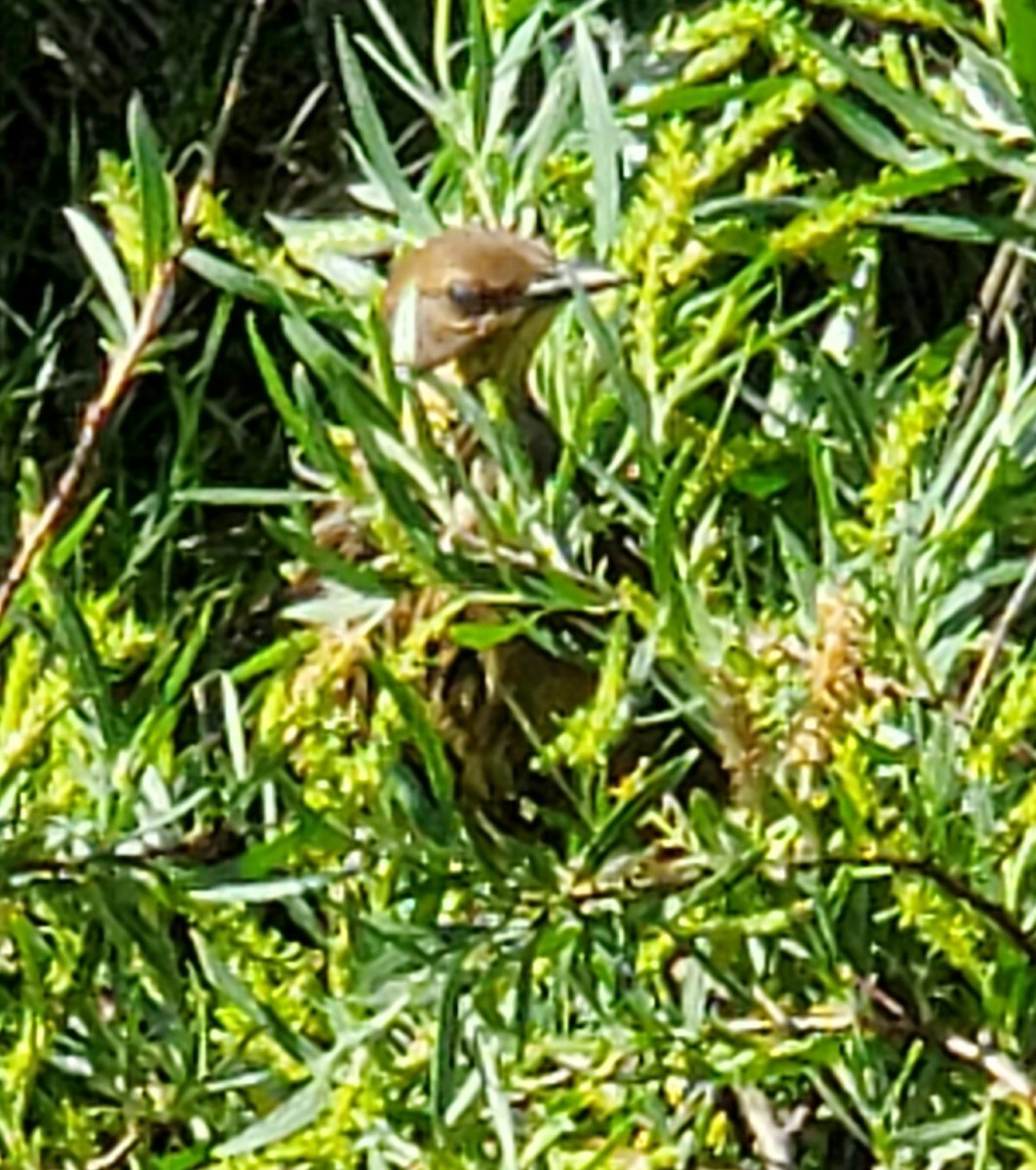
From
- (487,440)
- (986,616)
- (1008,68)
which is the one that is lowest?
(986,616)

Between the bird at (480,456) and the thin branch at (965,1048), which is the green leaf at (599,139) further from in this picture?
the thin branch at (965,1048)

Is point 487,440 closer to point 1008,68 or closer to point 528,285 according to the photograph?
point 1008,68

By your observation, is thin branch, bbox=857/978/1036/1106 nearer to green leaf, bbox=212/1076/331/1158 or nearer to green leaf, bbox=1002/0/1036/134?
green leaf, bbox=212/1076/331/1158

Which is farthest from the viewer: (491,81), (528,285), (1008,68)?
(528,285)

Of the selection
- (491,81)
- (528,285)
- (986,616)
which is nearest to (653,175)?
(491,81)

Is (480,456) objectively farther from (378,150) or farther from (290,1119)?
(290,1119)

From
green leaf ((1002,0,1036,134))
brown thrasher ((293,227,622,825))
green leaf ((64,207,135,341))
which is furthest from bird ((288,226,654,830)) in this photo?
green leaf ((1002,0,1036,134))
